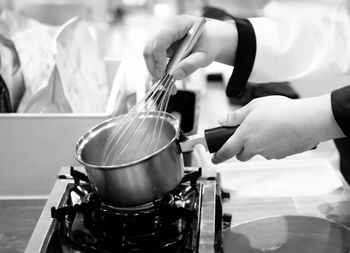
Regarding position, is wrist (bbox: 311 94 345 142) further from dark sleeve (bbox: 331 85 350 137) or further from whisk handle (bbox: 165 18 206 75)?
whisk handle (bbox: 165 18 206 75)

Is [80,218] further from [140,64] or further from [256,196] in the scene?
[140,64]

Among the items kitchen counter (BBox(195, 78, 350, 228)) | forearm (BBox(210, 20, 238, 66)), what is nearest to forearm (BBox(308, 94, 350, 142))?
kitchen counter (BBox(195, 78, 350, 228))

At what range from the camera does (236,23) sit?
3.74ft

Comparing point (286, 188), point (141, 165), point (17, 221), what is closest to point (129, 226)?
point (141, 165)

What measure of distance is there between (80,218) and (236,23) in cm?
60

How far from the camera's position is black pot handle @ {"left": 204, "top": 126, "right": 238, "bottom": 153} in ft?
2.66

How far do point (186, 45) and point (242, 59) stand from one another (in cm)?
22

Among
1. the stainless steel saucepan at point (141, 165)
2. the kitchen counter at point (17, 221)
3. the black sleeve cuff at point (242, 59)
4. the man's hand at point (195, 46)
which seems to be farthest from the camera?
the black sleeve cuff at point (242, 59)

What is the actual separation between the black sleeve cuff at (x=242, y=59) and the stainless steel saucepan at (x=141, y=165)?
308 millimetres

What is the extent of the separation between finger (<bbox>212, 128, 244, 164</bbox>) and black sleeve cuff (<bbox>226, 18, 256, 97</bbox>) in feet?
1.01

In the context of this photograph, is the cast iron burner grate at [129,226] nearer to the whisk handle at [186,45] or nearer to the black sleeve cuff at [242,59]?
the whisk handle at [186,45]

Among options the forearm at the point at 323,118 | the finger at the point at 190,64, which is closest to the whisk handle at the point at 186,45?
the finger at the point at 190,64

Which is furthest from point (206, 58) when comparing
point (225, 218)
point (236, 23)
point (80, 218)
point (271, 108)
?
point (80, 218)

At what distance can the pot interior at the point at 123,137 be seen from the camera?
80 cm
